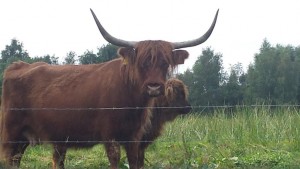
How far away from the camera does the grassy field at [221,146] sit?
8.48 metres

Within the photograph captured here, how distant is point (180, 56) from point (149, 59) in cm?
64

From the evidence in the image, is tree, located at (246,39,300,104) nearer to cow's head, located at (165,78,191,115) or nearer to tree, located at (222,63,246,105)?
tree, located at (222,63,246,105)

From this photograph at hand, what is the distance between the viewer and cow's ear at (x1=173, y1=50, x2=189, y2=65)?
8.01m

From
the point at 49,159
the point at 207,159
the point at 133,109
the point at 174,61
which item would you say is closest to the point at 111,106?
the point at 133,109

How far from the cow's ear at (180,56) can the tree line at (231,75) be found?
53.6 ft

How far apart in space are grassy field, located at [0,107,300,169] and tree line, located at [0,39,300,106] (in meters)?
12.1

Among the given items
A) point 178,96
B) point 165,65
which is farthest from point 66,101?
point 178,96

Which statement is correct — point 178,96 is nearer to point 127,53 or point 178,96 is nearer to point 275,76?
point 127,53

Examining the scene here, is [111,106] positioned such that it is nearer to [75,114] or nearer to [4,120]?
[75,114]

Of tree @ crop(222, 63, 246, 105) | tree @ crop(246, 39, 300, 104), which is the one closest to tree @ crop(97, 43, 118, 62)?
tree @ crop(222, 63, 246, 105)

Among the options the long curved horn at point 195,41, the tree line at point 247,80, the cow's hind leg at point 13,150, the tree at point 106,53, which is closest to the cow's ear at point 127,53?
the long curved horn at point 195,41

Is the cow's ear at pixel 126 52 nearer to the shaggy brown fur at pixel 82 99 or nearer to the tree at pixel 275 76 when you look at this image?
the shaggy brown fur at pixel 82 99

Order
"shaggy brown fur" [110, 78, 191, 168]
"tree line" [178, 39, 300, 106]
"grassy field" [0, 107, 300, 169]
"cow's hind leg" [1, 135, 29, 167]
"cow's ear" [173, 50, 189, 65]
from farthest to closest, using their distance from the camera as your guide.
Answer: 1. "tree line" [178, 39, 300, 106]
2. "shaggy brown fur" [110, 78, 191, 168]
3. "grassy field" [0, 107, 300, 169]
4. "cow's hind leg" [1, 135, 29, 167]
5. "cow's ear" [173, 50, 189, 65]

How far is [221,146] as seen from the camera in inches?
404
